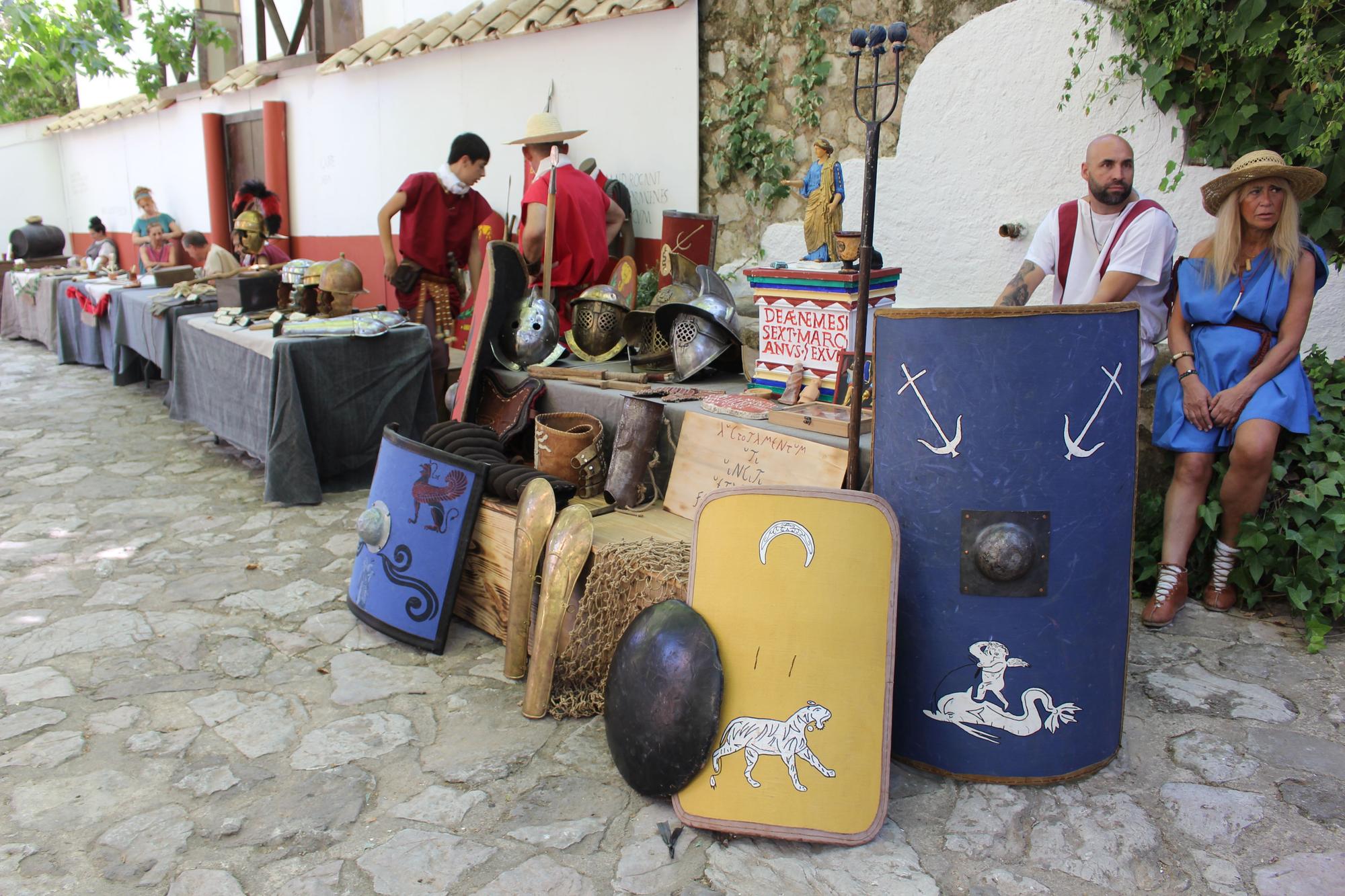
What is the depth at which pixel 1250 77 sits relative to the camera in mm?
3938

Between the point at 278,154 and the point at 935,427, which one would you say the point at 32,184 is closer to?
the point at 278,154

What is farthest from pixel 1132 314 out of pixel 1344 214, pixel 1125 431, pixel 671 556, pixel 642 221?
pixel 642 221

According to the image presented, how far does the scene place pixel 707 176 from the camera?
6375 mm

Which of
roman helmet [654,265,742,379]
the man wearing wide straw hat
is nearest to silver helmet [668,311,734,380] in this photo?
roman helmet [654,265,742,379]

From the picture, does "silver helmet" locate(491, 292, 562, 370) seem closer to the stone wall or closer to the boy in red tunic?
the boy in red tunic

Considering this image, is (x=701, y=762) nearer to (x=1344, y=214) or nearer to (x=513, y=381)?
(x=513, y=381)

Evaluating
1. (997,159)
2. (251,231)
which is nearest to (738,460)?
(997,159)

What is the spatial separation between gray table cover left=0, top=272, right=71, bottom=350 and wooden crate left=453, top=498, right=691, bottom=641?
28.9 ft

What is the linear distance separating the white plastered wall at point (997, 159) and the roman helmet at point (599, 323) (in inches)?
57.3

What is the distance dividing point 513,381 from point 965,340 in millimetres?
2724

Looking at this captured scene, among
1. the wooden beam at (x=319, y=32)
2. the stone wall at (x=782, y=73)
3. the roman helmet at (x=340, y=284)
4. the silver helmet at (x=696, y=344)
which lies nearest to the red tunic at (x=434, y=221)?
A: the roman helmet at (x=340, y=284)

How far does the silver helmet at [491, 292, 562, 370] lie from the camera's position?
4.69m

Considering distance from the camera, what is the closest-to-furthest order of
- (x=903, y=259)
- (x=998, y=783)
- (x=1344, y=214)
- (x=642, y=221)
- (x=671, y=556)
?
(x=998, y=783) < (x=671, y=556) < (x=1344, y=214) < (x=903, y=259) < (x=642, y=221)

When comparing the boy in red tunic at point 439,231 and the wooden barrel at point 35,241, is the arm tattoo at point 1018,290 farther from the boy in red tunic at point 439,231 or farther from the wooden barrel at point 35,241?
the wooden barrel at point 35,241
